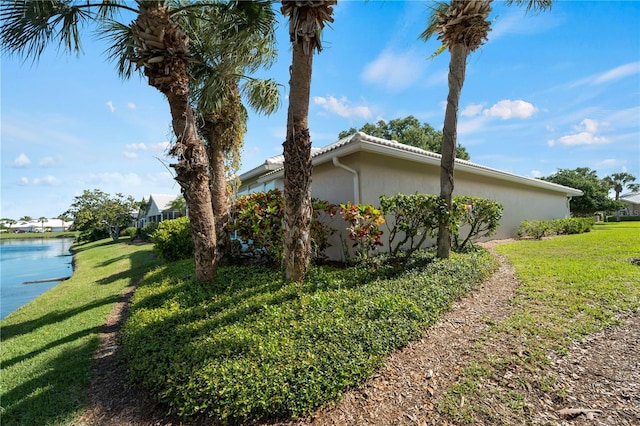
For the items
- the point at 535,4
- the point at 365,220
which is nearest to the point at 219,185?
the point at 365,220

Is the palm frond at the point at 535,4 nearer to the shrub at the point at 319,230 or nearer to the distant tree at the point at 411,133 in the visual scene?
the shrub at the point at 319,230

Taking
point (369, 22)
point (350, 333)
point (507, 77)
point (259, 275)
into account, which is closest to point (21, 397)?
point (259, 275)

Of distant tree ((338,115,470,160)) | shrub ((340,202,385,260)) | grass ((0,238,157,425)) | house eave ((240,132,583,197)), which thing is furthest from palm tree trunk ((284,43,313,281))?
distant tree ((338,115,470,160))

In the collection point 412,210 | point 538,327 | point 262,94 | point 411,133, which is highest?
point 411,133

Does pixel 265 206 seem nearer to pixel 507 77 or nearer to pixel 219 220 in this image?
pixel 219 220

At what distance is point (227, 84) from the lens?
8.29 meters

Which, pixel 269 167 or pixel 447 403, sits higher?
pixel 269 167

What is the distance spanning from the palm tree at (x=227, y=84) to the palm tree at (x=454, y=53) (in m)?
4.19

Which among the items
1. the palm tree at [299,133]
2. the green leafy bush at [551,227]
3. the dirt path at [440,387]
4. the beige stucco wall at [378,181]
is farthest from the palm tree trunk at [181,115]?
the green leafy bush at [551,227]

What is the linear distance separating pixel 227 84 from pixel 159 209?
3361cm

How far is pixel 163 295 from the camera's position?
650 centimetres

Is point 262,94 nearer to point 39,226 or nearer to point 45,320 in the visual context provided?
point 45,320

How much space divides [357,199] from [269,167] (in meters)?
4.64

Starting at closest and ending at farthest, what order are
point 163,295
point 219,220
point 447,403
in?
point 447,403, point 163,295, point 219,220
